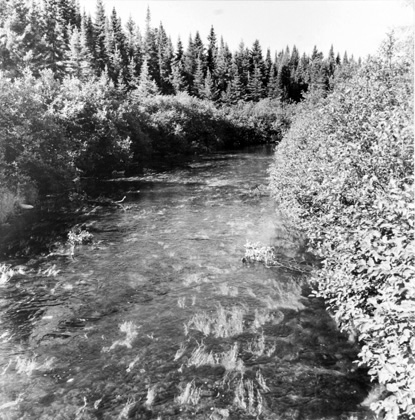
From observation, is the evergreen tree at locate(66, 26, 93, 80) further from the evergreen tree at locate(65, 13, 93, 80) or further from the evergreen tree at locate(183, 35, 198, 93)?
the evergreen tree at locate(183, 35, 198, 93)

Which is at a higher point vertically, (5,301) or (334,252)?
(334,252)

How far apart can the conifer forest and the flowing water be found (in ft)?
0.22

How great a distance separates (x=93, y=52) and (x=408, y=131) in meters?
107

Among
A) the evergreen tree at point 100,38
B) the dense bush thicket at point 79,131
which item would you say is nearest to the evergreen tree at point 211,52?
the evergreen tree at point 100,38

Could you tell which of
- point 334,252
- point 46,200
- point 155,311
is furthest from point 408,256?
point 46,200

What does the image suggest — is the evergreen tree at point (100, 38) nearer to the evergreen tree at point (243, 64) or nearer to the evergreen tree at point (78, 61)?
the evergreen tree at point (78, 61)

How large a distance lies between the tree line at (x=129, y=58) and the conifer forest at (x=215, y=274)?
1265 inches

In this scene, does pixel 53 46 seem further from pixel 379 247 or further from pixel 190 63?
pixel 379 247

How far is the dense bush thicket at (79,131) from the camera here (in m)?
28.1

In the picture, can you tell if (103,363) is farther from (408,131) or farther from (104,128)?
(104,128)

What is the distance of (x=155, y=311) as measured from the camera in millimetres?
14398

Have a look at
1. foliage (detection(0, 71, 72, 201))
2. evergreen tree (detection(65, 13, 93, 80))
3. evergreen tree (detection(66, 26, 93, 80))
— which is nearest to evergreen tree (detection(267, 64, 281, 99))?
evergreen tree (detection(65, 13, 93, 80))

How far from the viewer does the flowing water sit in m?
9.70

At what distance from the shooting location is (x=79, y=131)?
4112 centimetres
